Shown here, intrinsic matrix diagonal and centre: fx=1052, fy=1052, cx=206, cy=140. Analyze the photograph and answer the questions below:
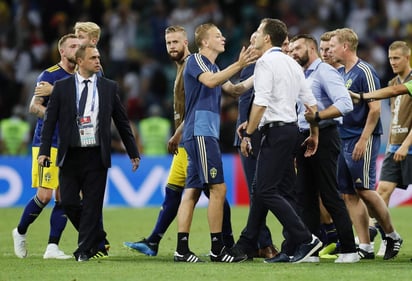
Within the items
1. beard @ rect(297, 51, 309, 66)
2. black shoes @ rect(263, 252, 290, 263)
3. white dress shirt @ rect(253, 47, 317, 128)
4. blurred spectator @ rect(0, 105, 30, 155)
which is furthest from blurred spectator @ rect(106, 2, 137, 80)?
white dress shirt @ rect(253, 47, 317, 128)

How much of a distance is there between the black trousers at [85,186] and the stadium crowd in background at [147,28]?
40.4 ft

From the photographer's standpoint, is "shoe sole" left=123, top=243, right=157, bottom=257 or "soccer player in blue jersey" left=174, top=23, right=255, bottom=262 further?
"shoe sole" left=123, top=243, right=157, bottom=257

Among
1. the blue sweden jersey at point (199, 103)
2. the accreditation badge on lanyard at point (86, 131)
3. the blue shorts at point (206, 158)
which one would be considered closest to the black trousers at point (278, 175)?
the blue shorts at point (206, 158)

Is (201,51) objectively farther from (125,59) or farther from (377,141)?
(125,59)

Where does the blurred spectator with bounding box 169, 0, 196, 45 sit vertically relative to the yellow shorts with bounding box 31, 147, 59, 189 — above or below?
above

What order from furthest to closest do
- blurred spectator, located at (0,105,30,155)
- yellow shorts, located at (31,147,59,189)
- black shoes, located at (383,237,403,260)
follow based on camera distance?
blurred spectator, located at (0,105,30,155) < yellow shorts, located at (31,147,59,189) < black shoes, located at (383,237,403,260)

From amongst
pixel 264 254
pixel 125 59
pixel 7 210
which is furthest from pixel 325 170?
pixel 125 59

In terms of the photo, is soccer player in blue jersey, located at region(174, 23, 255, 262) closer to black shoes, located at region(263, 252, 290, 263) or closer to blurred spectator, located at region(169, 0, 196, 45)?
black shoes, located at region(263, 252, 290, 263)

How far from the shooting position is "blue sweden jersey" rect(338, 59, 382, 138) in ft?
35.8

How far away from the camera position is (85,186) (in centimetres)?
1044

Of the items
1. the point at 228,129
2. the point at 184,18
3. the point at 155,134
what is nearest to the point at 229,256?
the point at 228,129

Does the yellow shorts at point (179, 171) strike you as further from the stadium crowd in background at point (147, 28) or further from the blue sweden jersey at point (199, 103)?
the stadium crowd in background at point (147, 28)

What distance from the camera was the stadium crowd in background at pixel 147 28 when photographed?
76.1 ft

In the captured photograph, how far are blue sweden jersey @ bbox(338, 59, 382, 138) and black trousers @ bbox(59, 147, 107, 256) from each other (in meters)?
2.61
